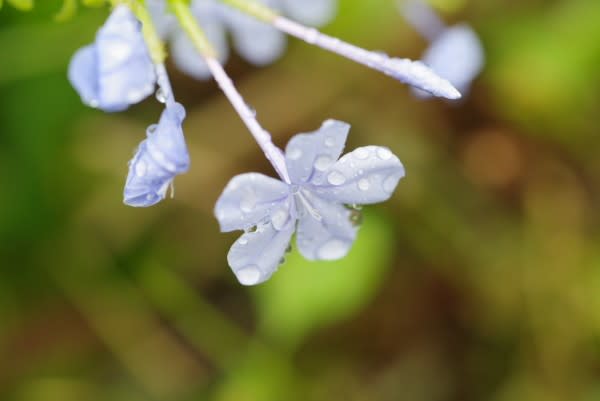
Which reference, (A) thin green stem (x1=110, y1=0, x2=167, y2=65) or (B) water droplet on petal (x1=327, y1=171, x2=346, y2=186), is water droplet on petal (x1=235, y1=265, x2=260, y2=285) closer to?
(B) water droplet on petal (x1=327, y1=171, x2=346, y2=186)

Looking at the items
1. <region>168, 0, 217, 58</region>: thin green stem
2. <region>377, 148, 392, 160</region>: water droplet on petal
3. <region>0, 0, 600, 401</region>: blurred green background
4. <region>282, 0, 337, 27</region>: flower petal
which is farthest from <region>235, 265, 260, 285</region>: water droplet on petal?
<region>0, 0, 600, 401</region>: blurred green background

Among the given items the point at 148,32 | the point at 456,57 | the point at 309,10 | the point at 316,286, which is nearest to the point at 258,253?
the point at 148,32

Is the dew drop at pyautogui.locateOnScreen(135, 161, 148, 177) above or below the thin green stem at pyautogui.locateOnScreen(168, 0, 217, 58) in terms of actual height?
below

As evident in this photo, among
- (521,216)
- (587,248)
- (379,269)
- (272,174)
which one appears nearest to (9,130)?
(272,174)

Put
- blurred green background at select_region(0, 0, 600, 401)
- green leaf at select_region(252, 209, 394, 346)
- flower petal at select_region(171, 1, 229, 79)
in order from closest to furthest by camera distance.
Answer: flower petal at select_region(171, 1, 229, 79)
green leaf at select_region(252, 209, 394, 346)
blurred green background at select_region(0, 0, 600, 401)

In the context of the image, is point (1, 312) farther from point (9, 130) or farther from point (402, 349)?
point (402, 349)
